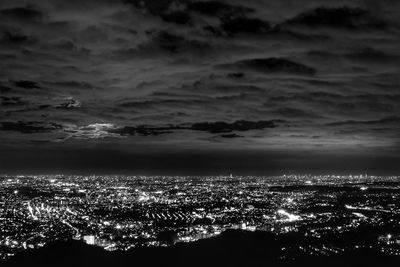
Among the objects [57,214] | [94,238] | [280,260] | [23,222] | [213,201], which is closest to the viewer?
[280,260]

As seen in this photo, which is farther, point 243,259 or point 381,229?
point 381,229

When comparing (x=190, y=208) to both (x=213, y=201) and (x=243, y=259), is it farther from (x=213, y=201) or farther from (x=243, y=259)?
(x=243, y=259)

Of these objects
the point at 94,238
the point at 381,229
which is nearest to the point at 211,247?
the point at 94,238

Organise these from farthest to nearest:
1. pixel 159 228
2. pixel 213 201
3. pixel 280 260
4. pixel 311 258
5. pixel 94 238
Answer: pixel 213 201, pixel 159 228, pixel 94 238, pixel 311 258, pixel 280 260

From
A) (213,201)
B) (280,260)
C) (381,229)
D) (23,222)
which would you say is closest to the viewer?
(280,260)

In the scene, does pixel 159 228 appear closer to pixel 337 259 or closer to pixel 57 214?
A: pixel 57 214

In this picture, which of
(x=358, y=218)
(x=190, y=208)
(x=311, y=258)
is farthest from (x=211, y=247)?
(x=190, y=208)
